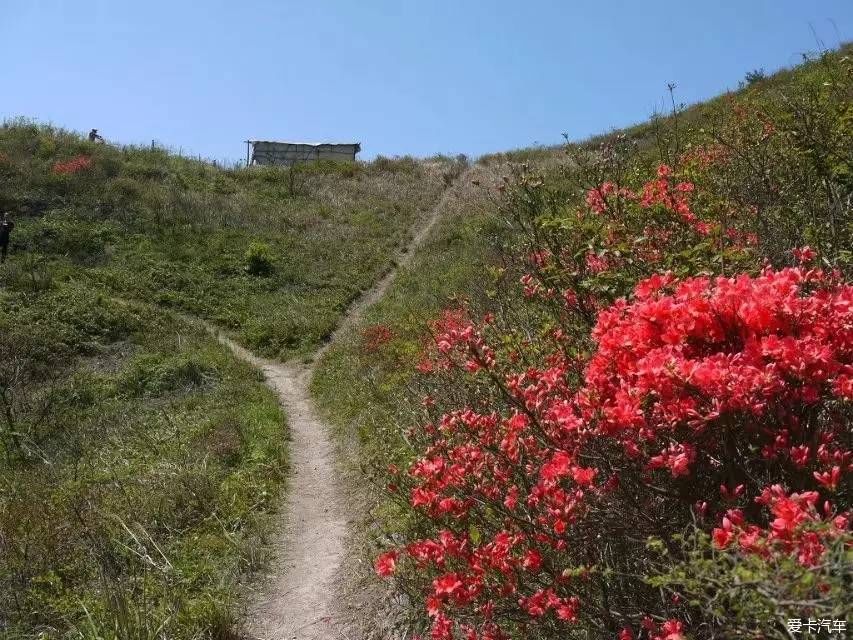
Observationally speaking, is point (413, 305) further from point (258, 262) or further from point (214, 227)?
point (214, 227)

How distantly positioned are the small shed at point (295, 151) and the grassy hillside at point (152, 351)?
17.5ft

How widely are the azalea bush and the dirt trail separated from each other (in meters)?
Result: 1.61

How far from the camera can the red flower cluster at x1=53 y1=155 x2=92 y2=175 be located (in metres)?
23.1

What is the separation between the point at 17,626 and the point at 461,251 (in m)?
13.6

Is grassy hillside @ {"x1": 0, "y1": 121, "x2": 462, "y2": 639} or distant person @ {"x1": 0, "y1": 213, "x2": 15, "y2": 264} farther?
distant person @ {"x1": 0, "y1": 213, "x2": 15, "y2": 264}

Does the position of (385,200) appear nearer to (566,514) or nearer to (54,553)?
(54,553)

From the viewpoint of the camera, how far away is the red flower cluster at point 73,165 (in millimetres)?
23109

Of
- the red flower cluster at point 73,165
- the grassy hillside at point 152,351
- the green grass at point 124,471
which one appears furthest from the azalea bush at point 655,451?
the red flower cluster at point 73,165

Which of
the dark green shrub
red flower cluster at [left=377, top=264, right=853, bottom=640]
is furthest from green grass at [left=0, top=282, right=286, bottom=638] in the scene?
the dark green shrub

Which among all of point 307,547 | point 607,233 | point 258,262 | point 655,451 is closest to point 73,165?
point 258,262

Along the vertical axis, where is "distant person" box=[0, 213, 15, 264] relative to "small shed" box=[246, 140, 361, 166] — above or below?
below

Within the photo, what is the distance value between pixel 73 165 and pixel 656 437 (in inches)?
1008

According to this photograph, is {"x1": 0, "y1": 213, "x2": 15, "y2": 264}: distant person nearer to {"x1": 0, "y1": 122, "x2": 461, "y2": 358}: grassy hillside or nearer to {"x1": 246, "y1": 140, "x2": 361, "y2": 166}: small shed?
{"x1": 0, "y1": 122, "x2": 461, "y2": 358}: grassy hillside

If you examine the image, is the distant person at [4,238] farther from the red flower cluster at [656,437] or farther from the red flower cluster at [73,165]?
the red flower cluster at [656,437]
